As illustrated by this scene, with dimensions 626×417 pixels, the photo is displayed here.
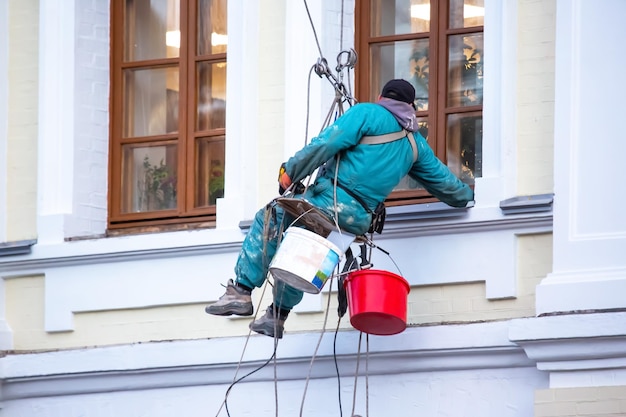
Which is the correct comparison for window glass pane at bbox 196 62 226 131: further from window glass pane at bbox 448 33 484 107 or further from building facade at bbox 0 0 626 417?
window glass pane at bbox 448 33 484 107

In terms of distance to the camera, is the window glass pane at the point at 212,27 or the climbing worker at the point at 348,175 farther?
the window glass pane at the point at 212,27

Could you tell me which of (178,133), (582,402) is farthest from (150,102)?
(582,402)

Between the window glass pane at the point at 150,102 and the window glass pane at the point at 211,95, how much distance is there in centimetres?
18

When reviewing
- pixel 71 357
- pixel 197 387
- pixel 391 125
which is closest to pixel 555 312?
pixel 391 125

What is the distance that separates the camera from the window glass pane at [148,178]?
44.8 ft

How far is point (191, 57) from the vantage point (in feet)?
44.9

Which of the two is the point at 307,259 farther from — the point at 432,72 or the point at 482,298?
the point at 432,72

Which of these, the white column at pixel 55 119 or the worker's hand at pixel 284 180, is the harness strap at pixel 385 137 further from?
the white column at pixel 55 119

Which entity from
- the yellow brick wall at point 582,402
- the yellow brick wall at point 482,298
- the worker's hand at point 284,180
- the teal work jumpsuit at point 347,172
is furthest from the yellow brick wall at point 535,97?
the worker's hand at point 284,180

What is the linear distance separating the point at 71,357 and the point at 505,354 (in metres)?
2.82

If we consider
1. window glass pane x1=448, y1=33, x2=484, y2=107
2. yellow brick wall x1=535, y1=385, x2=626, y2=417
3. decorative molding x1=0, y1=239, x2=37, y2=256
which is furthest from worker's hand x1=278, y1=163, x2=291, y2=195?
decorative molding x1=0, y1=239, x2=37, y2=256

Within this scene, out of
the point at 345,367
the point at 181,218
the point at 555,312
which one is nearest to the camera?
the point at 555,312

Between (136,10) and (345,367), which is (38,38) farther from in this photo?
(345,367)

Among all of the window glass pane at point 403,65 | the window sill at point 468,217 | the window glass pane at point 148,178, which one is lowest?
the window sill at point 468,217
